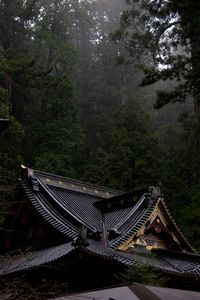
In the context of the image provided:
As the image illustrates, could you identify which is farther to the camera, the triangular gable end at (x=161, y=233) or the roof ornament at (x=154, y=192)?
the roof ornament at (x=154, y=192)

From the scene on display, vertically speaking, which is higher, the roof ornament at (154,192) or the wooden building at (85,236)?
the roof ornament at (154,192)

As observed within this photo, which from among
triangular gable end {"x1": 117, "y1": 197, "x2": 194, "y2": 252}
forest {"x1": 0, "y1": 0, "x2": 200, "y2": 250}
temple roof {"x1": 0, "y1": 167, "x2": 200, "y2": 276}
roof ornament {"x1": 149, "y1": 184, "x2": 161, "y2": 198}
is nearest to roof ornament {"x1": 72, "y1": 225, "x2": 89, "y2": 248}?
temple roof {"x1": 0, "y1": 167, "x2": 200, "y2": 276}

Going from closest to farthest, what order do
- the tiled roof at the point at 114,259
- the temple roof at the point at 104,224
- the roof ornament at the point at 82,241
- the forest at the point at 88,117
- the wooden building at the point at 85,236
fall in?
the roof ornament at the point at 82,241
the tiled roof at the point at 114,259
the wooden building at the point at 85,236
the temple roof at the point at 104,224
the forest at the point at 88,117

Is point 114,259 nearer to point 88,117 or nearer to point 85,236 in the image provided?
point 85,236

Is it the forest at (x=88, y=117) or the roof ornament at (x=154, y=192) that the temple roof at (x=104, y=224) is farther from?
the forest at (x=88, y=117)

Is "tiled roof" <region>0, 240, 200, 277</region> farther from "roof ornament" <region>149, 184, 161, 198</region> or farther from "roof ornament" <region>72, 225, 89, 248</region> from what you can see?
"roof ornament" <region>149, 184, 161, 198</region>

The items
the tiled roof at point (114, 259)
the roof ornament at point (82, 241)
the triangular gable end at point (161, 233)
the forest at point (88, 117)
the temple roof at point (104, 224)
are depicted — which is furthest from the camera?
the forest at point (88, 117)

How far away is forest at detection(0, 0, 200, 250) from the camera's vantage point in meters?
21.4

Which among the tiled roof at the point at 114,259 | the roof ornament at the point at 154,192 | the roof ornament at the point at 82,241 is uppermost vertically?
the roof ornament at the point at 154,192

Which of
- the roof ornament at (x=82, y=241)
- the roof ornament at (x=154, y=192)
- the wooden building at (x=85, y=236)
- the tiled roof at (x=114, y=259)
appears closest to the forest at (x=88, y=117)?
the roof ornament at (x=154, y=192)

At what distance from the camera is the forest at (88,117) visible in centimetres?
2136

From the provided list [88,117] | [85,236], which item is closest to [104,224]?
[85,236]

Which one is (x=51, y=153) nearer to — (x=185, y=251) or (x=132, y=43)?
(x=132, y=43)

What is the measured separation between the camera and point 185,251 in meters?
15.9
